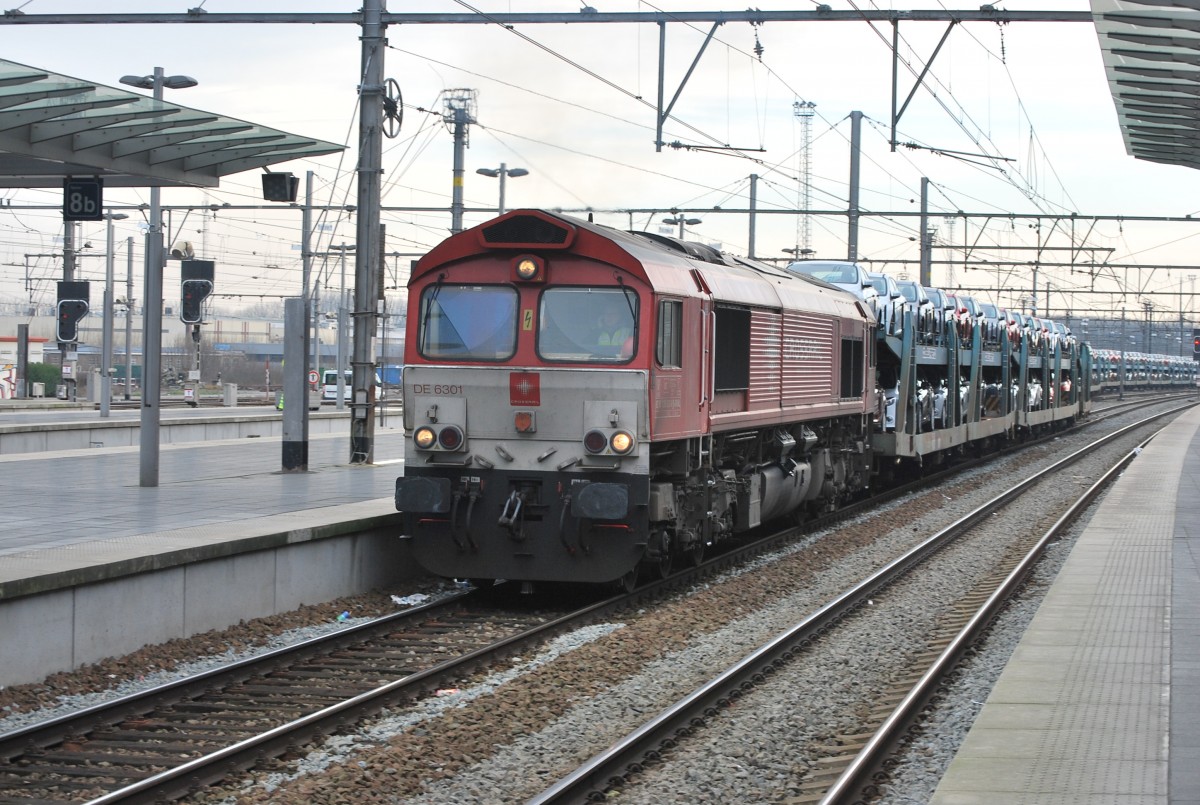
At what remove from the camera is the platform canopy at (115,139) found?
13.8 metres

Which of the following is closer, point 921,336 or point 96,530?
point 96,530

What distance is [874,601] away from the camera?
13680 millimetres

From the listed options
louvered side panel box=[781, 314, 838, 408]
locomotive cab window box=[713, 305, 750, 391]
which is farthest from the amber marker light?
louvered side panel box=[781, 314, 838, 408]

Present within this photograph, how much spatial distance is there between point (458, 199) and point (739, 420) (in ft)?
45.1

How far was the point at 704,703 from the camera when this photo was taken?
916 centimetres

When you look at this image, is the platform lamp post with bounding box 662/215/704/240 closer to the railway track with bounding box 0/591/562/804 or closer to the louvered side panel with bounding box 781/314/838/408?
the louvered side panel with bounding box 781/314/838/408

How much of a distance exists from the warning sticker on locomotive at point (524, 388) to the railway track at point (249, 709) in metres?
1.86

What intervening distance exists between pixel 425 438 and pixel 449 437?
0.72 feet

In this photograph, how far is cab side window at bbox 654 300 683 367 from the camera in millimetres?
12430

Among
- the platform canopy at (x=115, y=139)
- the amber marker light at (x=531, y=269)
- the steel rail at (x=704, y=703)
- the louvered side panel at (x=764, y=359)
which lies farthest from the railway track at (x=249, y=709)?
the platform canopy at (x=115, y=139)

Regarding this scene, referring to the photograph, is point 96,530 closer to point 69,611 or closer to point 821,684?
point 69,611

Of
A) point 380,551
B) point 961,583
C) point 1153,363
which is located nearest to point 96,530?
point 380,551

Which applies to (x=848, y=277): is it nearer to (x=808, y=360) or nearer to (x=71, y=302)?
(x=808, y=360)

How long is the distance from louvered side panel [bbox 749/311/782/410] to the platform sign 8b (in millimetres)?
8003
